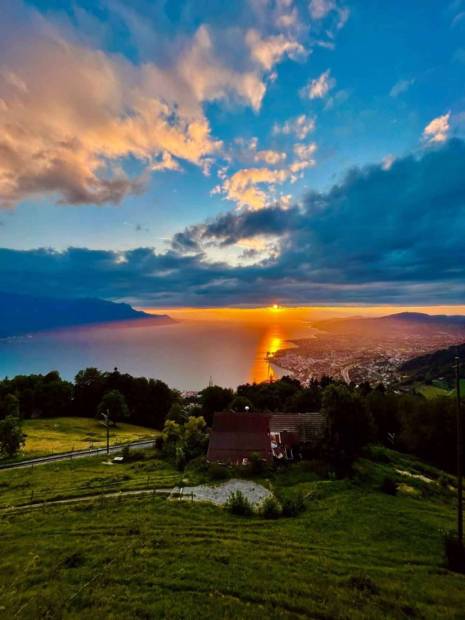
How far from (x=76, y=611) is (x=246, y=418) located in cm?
2360

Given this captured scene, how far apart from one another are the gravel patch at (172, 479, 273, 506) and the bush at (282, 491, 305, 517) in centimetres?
164

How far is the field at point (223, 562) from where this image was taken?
27.3ft

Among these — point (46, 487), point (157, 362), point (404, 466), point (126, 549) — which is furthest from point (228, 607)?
→ point (157, 362)

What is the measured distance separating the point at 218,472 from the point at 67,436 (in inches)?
1325

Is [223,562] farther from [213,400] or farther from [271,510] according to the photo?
[213,400]

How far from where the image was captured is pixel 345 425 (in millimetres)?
24703

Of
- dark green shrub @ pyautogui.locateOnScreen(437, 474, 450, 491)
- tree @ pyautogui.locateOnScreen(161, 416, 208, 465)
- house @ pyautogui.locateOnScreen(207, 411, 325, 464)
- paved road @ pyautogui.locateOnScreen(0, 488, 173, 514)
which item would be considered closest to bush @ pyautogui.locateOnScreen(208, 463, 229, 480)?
house @ pyautogui.locateOnScreen(207, 411, 325, 464)

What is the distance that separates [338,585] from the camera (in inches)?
367

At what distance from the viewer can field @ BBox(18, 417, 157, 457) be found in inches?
1481

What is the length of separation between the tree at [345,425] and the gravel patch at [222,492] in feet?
22.4

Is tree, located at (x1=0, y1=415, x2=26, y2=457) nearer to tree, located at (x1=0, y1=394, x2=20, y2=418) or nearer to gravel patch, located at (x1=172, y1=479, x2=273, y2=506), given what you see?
tree, located at (x1=0, y1=394, x2=20, y2=418)

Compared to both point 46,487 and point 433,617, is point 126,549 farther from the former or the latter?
point 46,487

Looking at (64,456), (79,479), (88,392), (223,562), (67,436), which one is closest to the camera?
(223,562)

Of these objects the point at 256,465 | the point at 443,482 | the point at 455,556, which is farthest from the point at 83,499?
the point at 443,482
